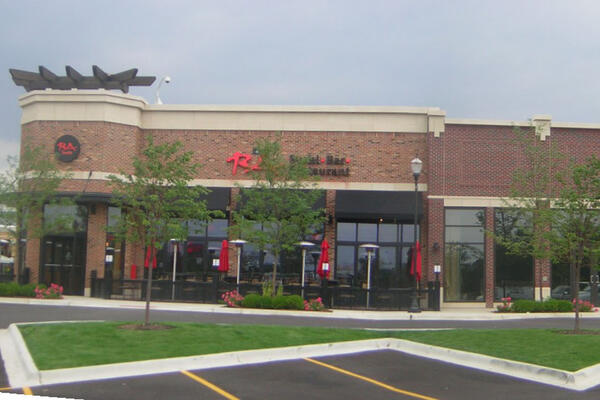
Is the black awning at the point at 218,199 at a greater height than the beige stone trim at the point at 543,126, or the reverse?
the beige stone trim at the point at 543,126

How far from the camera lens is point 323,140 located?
28875 mm

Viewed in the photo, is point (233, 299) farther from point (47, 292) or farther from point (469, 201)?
point (469, 201)

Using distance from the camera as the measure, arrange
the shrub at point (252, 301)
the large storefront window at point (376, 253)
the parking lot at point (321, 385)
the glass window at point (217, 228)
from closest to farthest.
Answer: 1. the parking lot at point (321, 385)
2. the shrub at point (252, 301)
3. the large storefront window at point (376, 253)
4. the glass window at point (217, 228)

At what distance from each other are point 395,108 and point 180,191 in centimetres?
1588

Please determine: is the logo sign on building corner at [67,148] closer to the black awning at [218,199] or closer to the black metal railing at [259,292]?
the black metal railing at [259,292]

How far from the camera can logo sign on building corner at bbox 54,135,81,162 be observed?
91.1ft

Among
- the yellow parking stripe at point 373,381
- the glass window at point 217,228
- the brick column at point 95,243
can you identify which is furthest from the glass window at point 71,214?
the yellow parking stripe at point 373,381

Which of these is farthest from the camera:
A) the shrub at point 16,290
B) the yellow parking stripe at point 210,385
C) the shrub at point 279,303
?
the shrub at point 16,290

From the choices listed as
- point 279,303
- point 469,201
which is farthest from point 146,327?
point 469,201

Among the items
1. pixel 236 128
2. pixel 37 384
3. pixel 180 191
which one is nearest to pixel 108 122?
pixel 236 128

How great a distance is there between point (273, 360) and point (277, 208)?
1207 centimetres

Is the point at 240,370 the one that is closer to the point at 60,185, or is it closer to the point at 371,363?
the point at 371,363

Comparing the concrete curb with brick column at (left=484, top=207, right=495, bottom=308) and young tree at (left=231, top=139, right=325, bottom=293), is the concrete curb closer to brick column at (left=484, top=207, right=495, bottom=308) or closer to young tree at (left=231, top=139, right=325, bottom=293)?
young tree at (left=231, top=139, right=325, bottom=293)

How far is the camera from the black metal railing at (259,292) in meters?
24.0
